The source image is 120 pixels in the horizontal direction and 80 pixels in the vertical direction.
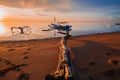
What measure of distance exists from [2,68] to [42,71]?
2.95 metres

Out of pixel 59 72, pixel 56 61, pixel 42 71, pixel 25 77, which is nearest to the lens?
pixel 59 72

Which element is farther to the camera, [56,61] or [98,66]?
[56,61]

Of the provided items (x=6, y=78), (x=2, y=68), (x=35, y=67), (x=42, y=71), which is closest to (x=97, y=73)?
(x=42, y=71)

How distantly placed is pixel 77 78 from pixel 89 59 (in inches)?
143

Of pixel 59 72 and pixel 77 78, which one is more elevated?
pixel 59 72

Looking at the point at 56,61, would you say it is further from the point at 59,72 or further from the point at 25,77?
the point at 59,72

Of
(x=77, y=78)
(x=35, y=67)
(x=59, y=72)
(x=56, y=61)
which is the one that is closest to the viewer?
(x=59, y=72)

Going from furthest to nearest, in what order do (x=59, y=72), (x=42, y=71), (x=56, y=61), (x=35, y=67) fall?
(x=56, y=61)
(x=35, y=67)
(x=42, y=71)
(x=59, y=72)

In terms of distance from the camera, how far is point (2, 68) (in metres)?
11.3

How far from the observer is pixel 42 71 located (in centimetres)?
1004

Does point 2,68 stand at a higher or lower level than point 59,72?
lower

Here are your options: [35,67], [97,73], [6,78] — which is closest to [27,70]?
[35,67]

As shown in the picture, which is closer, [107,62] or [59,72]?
[59,72]

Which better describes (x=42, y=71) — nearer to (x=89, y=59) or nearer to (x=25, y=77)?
(x=25, y=77)
